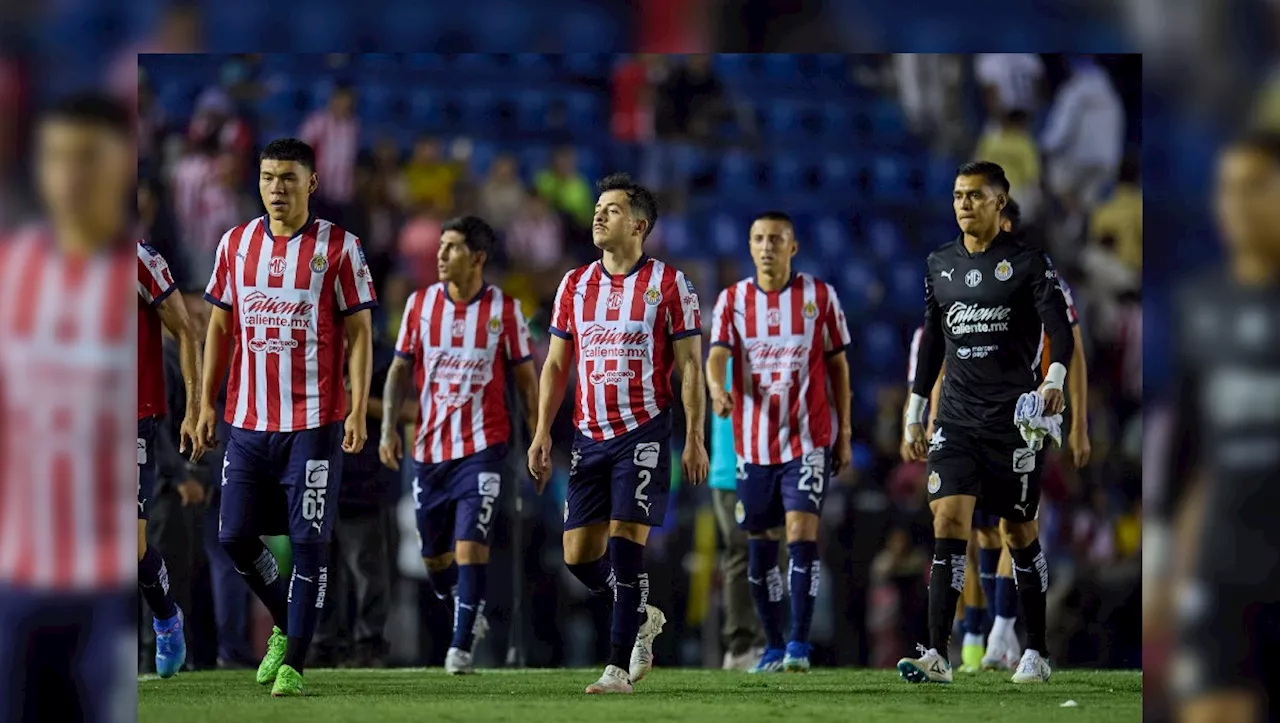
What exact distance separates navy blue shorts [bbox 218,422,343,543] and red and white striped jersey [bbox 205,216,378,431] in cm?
6

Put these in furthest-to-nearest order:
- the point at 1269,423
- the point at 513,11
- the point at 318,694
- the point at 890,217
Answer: the point at 890,217 → the point at 318,694 → the point at 513,11 → the point at 1269,423

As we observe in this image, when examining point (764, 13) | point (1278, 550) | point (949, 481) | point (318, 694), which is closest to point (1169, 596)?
point (1278, 550)

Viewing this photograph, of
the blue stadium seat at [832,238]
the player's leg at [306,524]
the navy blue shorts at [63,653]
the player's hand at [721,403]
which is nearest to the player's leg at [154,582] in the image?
the player's leg at [306,524]

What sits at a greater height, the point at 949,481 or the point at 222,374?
the point at 222,374

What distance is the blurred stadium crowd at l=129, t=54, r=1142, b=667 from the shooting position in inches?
439

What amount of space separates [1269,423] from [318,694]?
5.20 m

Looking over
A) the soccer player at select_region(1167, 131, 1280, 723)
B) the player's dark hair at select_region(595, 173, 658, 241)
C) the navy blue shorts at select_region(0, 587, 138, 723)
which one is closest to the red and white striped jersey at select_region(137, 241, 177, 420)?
the player's dark hair at select_region(595, 173, 658, 241)

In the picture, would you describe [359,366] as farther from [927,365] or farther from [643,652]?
[927,365]

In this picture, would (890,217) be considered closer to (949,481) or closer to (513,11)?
(949,481)

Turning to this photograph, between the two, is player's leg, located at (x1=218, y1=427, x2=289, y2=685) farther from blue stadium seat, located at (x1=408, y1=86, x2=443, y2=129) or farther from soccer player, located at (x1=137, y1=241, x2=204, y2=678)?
blue stadium seat, located at (x1=408, y1=86, x2=443, y2=129)

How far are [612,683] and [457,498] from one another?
2139 millimetres

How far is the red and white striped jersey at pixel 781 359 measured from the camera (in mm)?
9766

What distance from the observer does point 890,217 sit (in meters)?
14.5

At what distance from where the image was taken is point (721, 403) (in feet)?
30.0
